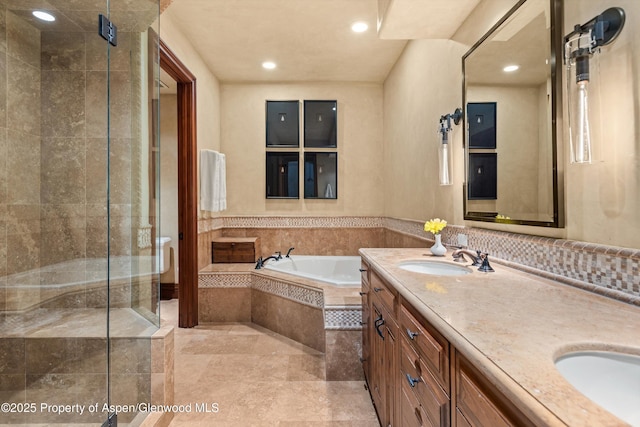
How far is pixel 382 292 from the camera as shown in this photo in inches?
57.2

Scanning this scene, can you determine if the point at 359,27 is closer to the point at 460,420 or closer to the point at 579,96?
the point at 579,96

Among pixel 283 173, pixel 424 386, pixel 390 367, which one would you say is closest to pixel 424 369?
pixel 424 386

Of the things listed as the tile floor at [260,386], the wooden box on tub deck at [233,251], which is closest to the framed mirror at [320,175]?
the wooden box on tub deck at [233,251]

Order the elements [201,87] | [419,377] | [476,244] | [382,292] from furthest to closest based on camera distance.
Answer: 1. [201,87]
2. [476,244]
3. [382,292]
4. [419,377]

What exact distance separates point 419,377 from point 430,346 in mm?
177

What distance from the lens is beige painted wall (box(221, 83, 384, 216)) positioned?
3.78 metres

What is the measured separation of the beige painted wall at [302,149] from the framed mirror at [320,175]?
85mm

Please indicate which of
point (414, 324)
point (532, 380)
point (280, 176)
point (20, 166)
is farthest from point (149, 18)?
point (532, 380)

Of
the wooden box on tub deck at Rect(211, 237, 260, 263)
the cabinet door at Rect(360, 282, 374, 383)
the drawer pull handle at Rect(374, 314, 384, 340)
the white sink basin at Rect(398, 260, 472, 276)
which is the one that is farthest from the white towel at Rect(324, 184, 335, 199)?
the drawer pull handle at Rect(374, 314, 384, 340)

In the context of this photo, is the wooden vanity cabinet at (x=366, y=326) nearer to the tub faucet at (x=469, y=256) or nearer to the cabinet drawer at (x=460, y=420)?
the tub faucet at (x=469, y=256)

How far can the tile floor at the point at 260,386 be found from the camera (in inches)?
67.6

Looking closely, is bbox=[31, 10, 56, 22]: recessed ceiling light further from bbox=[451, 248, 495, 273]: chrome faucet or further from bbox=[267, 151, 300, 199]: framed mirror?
bbox=[451, 248, 495, 273]: chrome faucet

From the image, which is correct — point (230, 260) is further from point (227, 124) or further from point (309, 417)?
point (309, 417)

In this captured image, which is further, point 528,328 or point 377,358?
point 377,358
